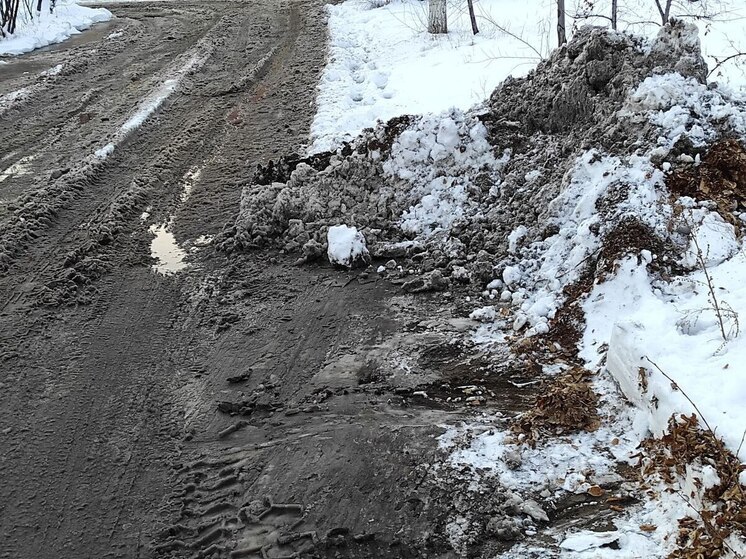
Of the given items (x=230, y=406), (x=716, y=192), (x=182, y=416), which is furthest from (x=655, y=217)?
(x=182, y=416)

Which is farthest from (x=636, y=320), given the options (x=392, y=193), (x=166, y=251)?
(x=166, y=251)

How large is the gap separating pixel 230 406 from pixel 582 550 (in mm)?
2308

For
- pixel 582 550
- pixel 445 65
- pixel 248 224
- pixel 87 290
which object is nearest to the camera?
pixel 582 550

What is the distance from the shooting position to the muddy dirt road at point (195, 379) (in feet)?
12.0

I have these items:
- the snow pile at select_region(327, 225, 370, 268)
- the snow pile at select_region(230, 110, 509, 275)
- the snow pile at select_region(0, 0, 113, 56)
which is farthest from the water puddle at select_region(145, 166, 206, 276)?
the snow pile at select_region(0, 0, 113, 56)

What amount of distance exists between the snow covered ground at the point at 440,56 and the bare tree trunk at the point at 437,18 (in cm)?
24

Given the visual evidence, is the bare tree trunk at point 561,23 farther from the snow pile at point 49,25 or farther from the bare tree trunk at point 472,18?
the snow pile at point 49,25

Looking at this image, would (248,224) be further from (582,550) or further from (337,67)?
(337,67)

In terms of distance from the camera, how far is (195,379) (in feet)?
15.6

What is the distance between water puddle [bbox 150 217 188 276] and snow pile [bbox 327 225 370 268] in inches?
52.9

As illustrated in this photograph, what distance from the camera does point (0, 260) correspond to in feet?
19.9

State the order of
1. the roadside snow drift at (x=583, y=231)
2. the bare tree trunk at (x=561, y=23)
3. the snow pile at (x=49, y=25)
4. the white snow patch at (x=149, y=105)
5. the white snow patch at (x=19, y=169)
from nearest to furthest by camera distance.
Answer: the roadside snow drift at (x=583, y=231)
the white snow patch at (x=19, y=169)
the white snow patch at (x=149, y=105)
the bare tree trunk at (x=561, y=23)
the snow pile at (x=49, y=25)

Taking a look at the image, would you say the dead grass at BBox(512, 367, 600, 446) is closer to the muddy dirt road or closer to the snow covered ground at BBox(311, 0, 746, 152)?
the muddy dirt road

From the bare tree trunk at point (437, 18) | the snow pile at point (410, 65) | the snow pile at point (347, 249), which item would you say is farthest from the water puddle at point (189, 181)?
the bare tree trunk at point (437, 18)
